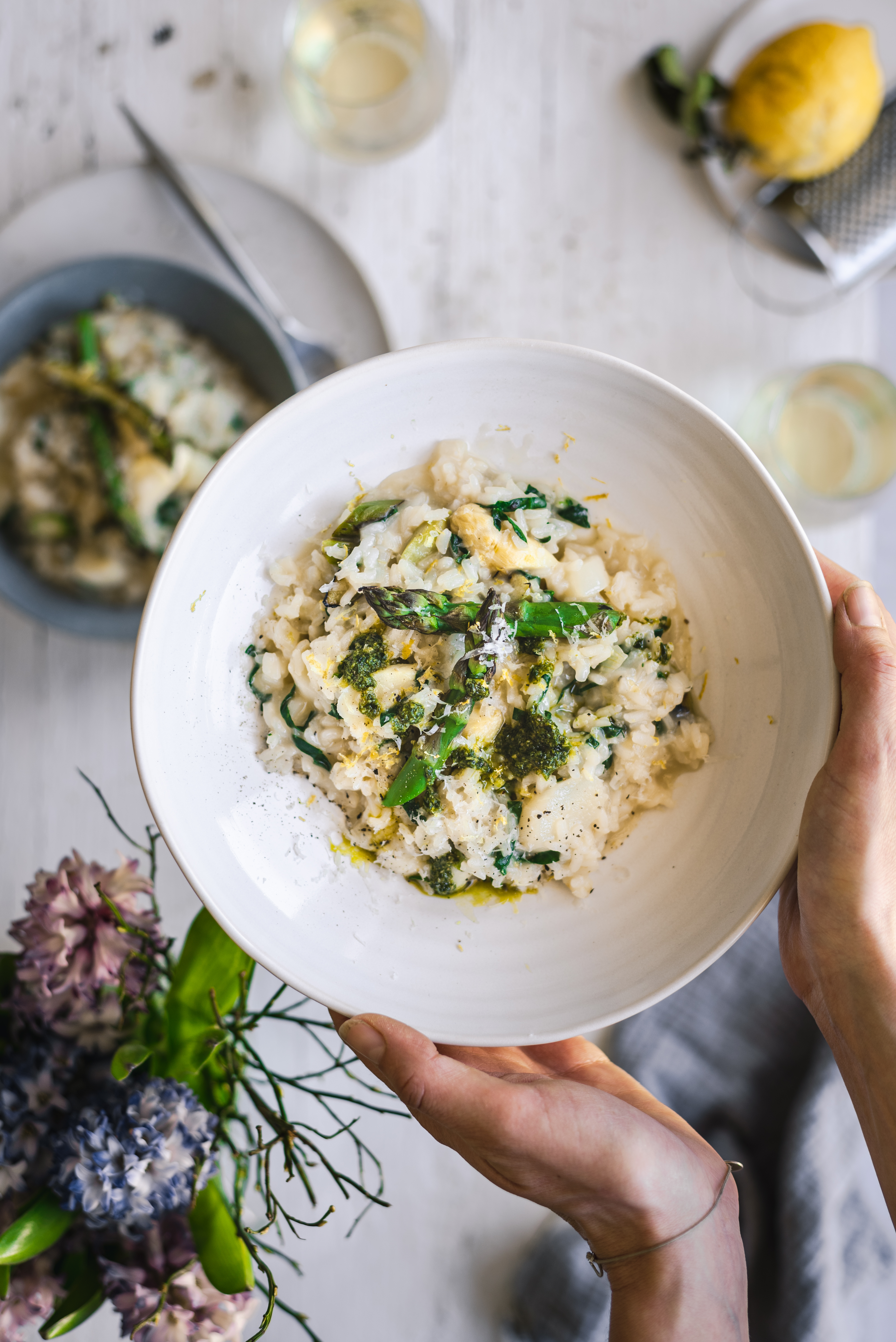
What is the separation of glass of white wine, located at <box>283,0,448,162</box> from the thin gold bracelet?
8.67 ft

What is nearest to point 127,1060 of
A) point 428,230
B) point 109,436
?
point 109,436

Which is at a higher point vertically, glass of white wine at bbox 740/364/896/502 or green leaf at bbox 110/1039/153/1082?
glass of white wine at bbox 740/364/896/502

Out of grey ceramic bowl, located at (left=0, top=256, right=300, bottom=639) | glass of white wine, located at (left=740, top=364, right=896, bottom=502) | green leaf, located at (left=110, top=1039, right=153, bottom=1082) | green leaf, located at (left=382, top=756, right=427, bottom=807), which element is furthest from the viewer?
glass of white wine, located at (left=740, top=364, right=896, bottom=502)

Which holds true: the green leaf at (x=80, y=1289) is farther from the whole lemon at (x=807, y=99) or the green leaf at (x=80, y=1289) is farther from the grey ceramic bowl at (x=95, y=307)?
the whole lemon at (x=807, y=99)

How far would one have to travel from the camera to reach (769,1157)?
2752 mm

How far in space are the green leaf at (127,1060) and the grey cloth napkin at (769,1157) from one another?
1.51 m

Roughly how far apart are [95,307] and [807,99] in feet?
6.39

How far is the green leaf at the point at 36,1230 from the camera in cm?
161

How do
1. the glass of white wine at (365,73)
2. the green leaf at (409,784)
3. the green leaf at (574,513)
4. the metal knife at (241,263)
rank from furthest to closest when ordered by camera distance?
the glass of white wine at (365,73)
the metal knife at (241,263)
the green leaf at (574,513)
the green leaf at (409,784)

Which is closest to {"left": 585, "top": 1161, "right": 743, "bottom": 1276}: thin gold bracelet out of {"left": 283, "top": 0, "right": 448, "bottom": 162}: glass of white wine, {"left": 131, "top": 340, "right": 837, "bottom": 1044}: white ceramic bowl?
{"left": 131, "top": 340, "right": 837, "bottom": 1044}: white ceramic bowl

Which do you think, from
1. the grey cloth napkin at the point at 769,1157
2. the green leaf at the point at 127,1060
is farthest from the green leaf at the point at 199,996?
the grey cloth napkin at the point at 769,1157

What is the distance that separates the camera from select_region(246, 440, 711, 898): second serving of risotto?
1721 millimetres

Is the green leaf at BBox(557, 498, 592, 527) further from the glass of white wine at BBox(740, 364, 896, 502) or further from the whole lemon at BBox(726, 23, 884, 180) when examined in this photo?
the whole lemon at BBox(726, 23, 884, 180)

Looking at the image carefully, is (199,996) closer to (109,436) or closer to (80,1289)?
(80,1289)
